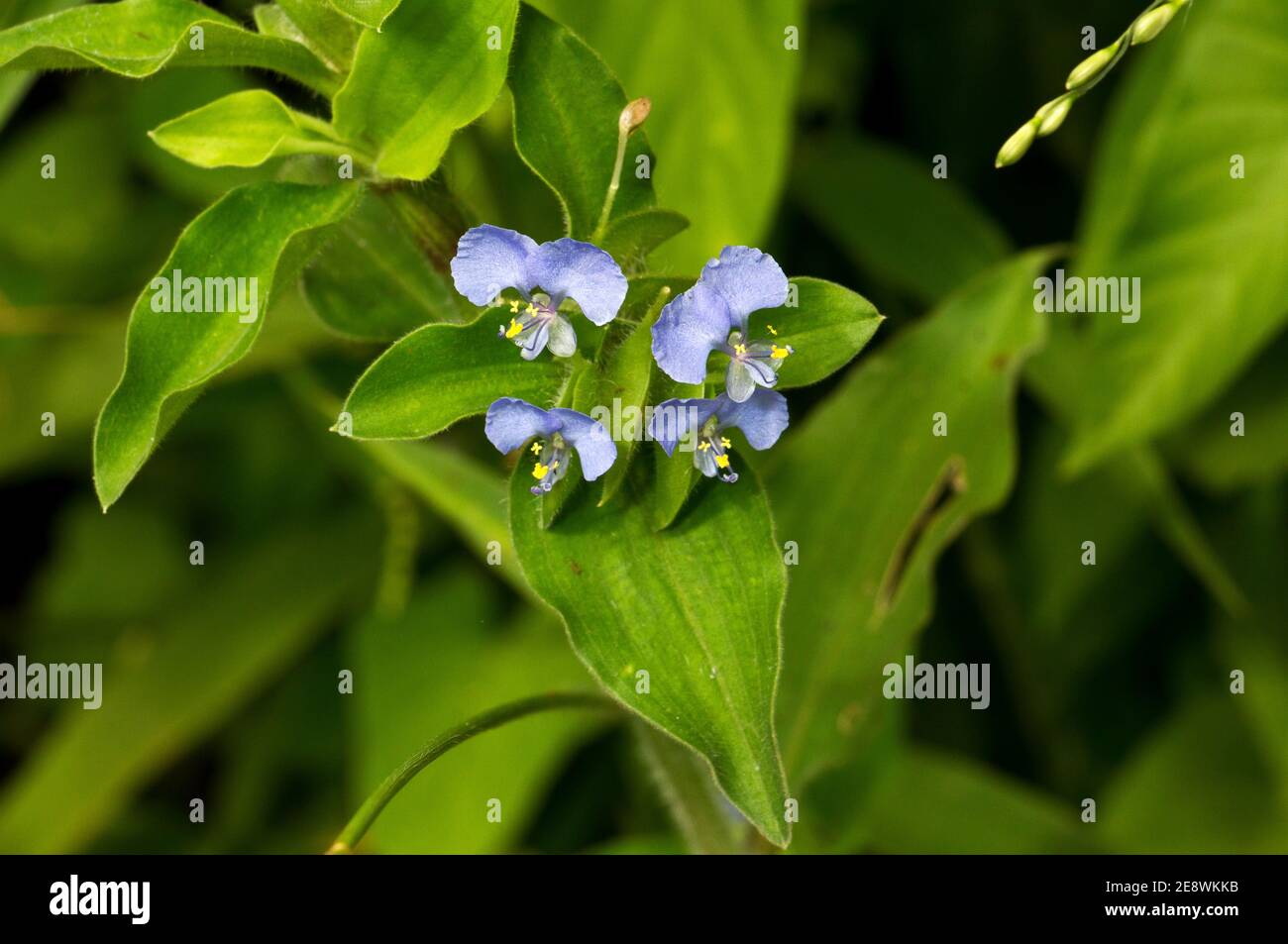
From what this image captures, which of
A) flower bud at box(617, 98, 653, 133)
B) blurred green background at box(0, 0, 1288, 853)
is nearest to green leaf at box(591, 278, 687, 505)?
flower bud at box(617, 98, 653, 133)

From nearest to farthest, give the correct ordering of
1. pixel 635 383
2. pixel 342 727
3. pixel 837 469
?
pixel 635 383 < pixel 837 469 < pixel 342 727

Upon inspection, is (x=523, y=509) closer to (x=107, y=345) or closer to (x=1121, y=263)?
(x=1121, y=263)

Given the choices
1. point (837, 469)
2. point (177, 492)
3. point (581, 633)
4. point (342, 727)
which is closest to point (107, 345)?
point (177, 492)

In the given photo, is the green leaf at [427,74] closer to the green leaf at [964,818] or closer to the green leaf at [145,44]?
the green leaf at [145,44]

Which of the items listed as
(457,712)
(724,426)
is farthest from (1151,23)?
(457,712)

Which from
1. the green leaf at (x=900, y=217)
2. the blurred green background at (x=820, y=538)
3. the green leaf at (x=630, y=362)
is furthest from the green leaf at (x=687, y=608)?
the green leaf at (x=900, y=217)

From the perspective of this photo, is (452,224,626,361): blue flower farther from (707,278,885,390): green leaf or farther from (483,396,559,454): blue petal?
(707,278,885,390): green leaf
